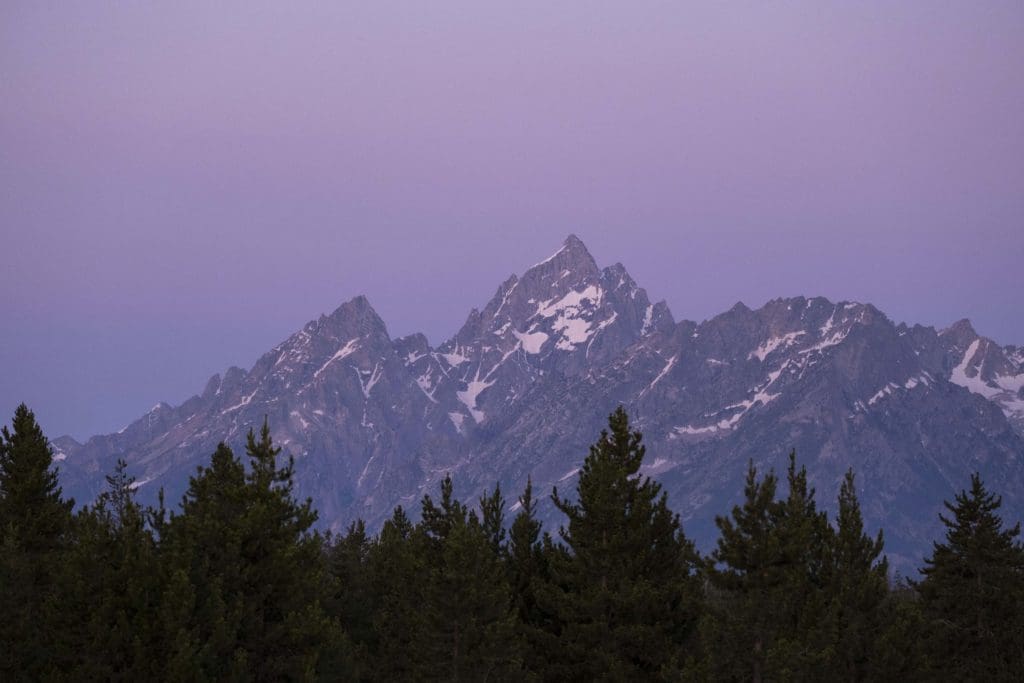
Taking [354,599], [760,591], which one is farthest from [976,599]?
[354,599]

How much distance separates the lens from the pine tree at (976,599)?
7031 centimetres

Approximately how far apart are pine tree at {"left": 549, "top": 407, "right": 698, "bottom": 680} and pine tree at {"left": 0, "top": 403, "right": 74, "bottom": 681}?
74.1ft

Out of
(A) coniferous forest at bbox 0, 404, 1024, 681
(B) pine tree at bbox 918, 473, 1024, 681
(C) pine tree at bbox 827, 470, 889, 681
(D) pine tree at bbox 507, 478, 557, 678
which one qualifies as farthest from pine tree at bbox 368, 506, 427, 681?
(B) pine tree at bbox 918, 473, 1024, 681

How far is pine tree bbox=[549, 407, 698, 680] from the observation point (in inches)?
2263

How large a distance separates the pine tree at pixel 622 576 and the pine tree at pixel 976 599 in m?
19.4

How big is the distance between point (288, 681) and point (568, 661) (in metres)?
15.1

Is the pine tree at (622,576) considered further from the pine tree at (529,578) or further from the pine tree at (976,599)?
the pine tree at (976,599)

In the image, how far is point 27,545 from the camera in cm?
6494

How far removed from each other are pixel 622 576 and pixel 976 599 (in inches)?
1000

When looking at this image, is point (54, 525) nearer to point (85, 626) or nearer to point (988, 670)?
point (85, 626)

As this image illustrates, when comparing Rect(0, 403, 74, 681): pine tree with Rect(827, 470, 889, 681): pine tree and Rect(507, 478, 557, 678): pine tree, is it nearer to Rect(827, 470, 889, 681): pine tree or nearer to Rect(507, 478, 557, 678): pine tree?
Rect(507, 478, 557, 678): pine tree

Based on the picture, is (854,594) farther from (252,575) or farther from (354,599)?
(354,599)

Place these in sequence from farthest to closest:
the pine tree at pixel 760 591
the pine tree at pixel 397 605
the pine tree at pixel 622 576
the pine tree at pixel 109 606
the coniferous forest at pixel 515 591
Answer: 1. the pine tree at pixel 397 605
2. the pine tree at pixel 622 576
3. the pine tree at pixel 760 591
4. the coniferous forest at pixel 515 591
5. the pine tree at pixel 109 606

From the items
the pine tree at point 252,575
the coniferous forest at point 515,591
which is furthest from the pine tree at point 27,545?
the pine tree at point 252,575
